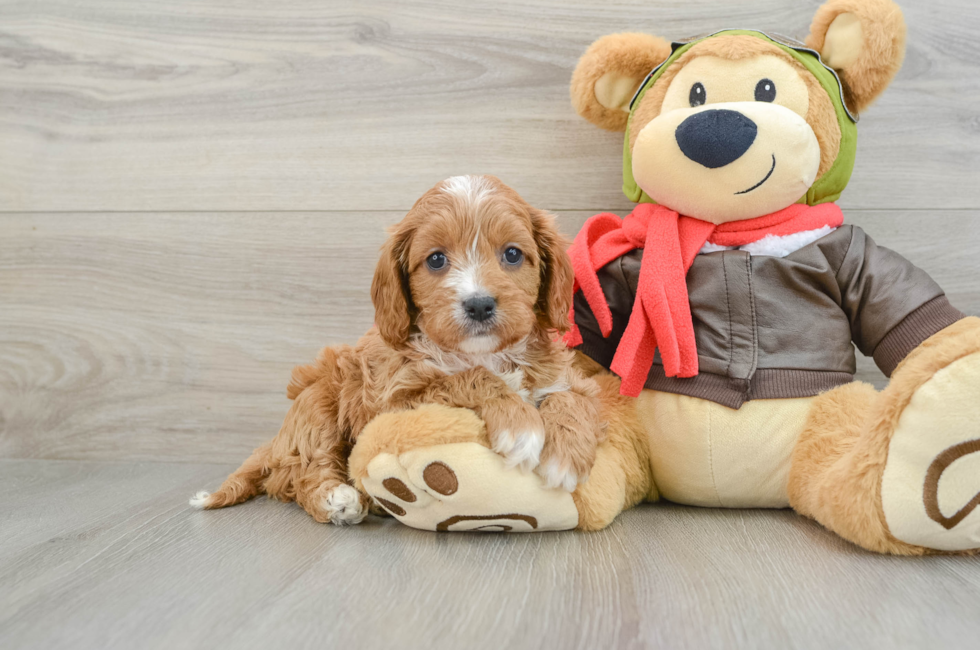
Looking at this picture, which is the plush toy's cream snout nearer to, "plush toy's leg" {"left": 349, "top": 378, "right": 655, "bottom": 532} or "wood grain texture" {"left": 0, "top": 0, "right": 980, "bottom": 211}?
"wood grain texture" {"left": 0, "top": 0, "right": 980, "bottom": 211}

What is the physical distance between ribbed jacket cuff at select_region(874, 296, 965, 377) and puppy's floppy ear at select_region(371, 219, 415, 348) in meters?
0.97

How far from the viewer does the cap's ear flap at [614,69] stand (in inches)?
59.2

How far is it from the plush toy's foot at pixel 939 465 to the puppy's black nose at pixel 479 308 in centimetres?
70

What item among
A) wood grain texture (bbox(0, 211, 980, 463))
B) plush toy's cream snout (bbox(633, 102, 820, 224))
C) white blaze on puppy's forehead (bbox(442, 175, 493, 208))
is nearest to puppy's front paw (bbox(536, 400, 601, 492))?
white blaze on puppy's forehead (bbox(442, 175, 493, 208))

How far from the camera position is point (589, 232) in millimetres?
1579

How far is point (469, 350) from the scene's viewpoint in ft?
3.99

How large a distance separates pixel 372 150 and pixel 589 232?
712mm

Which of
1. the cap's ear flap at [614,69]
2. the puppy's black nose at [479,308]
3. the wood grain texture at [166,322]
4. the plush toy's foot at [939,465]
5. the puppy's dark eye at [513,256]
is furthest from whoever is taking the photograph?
Result: the wood grain texture at [166,322]

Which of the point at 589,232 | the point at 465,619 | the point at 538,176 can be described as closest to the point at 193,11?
the point at 538,176

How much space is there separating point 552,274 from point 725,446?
49cm

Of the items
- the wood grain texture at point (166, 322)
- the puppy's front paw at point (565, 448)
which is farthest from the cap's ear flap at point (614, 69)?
the puppy's front paw at point (565, 448)

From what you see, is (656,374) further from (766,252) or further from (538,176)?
(538,176)

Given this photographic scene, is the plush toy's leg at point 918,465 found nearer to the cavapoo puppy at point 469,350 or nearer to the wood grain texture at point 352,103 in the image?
the cavapoo puppy at point 469,350

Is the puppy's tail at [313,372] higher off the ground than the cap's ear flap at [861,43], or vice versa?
the cap's ear flap at [861,43]
